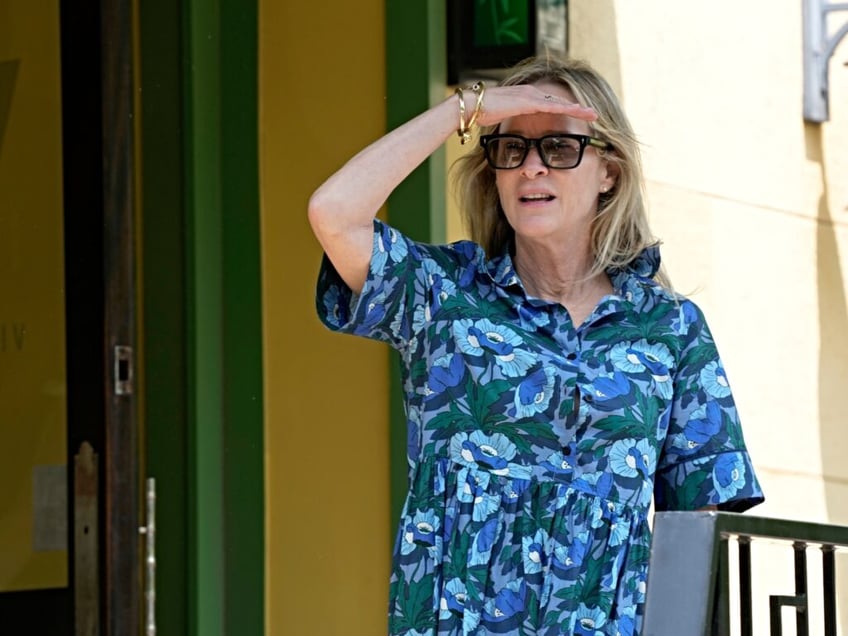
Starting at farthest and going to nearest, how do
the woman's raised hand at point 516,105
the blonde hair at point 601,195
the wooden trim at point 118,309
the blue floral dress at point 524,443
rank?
the wooden trim at point 118,309, the blonde hair at point 601,195, the woman's raised hand at point 516,105, the blue floral dress at point 524,443

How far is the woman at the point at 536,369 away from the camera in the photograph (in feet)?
9.84

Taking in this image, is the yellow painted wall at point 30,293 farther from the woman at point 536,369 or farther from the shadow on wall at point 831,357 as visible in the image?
the shadow on wall at point 831,357

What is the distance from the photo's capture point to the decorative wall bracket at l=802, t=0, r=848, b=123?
6320 mm

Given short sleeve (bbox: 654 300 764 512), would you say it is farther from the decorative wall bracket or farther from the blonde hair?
the decorative wall bracket

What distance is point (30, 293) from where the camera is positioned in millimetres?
4234

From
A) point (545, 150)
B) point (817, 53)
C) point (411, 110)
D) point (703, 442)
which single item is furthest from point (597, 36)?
point (703, 442)

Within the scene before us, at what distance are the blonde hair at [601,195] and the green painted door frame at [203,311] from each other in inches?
49.7

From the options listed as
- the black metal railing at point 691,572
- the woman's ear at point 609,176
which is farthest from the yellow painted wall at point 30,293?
the black metal railing at point 691,572

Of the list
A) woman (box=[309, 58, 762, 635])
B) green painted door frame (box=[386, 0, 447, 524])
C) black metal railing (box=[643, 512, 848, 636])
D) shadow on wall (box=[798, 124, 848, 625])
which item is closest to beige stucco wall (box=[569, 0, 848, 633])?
shadow on wall (box=[798, 124, 848, 625])

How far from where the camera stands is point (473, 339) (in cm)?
306

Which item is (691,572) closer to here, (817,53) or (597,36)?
(597,36)

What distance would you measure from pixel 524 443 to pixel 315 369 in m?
1.50

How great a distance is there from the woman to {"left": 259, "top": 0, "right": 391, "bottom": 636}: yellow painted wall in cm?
120

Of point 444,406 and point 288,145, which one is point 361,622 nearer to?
point 288,145
